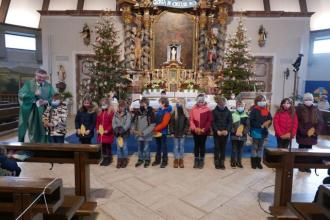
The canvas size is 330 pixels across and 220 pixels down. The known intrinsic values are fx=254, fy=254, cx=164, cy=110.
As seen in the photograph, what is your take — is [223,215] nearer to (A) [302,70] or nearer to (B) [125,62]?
(B) [125,62]

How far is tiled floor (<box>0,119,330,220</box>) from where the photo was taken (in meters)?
3.16

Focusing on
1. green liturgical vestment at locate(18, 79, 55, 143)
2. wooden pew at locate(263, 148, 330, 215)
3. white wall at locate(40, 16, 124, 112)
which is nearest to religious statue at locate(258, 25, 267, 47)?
white wall at locate(40, 16, 124, 112)

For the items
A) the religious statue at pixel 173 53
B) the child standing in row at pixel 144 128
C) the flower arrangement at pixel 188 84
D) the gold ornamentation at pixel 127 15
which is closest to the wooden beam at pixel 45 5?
the gold ornamentation at pixel 127 15

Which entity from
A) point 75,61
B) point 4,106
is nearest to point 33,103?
point 4,106

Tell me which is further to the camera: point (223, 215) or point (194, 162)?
point (194, 162)

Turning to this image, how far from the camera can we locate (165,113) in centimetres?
490

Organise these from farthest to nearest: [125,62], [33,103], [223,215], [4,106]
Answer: [125,62]
[4,106]
[33,103]
[223,215]

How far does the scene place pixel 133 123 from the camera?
495cm

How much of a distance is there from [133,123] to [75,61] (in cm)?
810

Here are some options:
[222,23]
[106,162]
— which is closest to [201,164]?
[106,162]

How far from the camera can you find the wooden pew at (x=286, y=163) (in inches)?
116

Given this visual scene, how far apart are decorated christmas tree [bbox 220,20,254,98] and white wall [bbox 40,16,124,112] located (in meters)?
5.09

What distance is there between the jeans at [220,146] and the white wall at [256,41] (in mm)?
8096

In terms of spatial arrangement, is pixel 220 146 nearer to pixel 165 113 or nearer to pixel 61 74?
pixel 165 113
